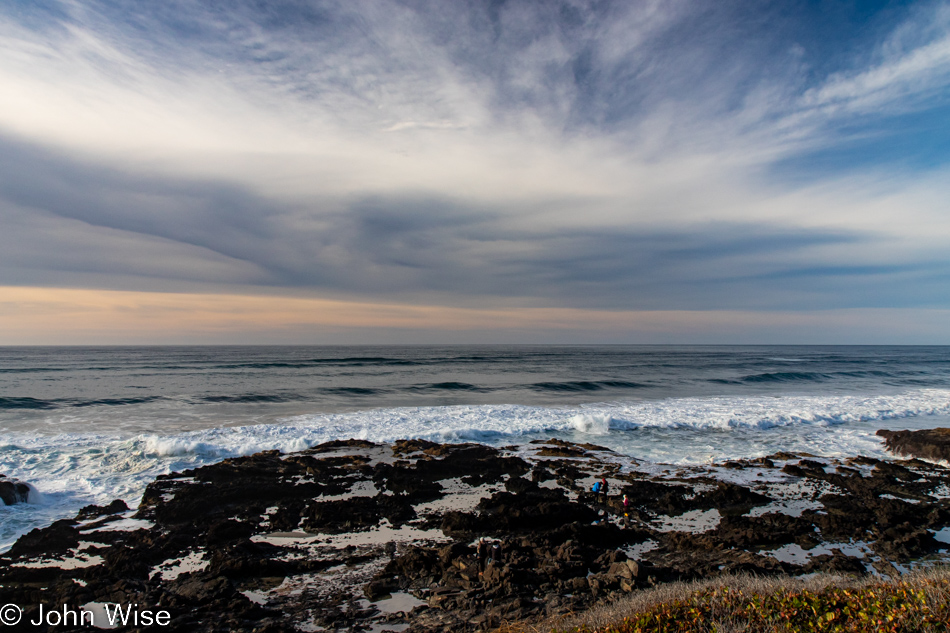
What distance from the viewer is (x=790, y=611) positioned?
4.97 metres

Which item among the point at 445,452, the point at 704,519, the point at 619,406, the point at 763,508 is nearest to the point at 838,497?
the point at 763,508

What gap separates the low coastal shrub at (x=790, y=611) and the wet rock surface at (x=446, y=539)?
151cm

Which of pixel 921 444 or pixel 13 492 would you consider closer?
pixel 13 492

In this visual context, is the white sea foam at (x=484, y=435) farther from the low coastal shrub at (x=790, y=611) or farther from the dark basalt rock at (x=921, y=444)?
the low coastal shrub at (x=790, y=611)

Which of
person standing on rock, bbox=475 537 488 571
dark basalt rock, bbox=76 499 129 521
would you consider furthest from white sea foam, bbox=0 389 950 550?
person standing on rock, bbox=475 537 488 571

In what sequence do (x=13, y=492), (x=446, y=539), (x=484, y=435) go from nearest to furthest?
1. (x=446, y=539)
2. (x=13, y=492)
3. (x=484, y=435)

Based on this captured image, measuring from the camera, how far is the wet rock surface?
6957 millimetres

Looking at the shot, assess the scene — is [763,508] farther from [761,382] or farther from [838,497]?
[761,382]

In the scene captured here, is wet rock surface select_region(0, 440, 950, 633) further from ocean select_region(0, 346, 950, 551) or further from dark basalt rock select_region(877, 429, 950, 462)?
ocean select_region(0, 346, 950, 551)

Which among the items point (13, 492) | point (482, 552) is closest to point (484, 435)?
point (482, 552)

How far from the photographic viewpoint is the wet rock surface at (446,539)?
696 centimetres

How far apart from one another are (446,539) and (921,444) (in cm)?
1828

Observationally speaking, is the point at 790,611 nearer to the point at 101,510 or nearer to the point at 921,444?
the point at 101,510

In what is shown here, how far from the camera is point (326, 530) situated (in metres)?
9.80
